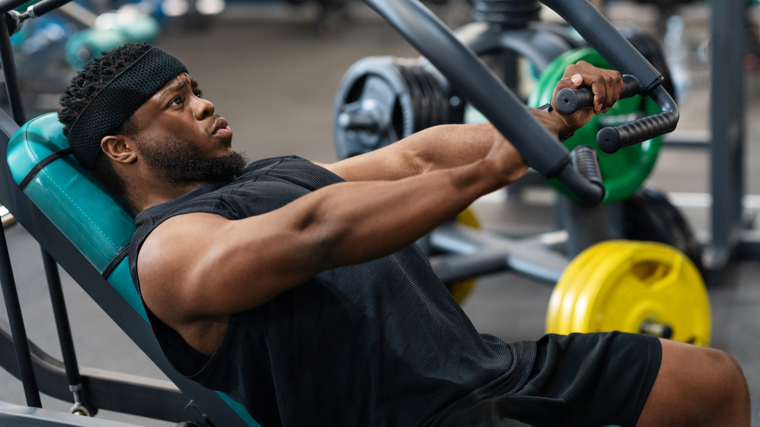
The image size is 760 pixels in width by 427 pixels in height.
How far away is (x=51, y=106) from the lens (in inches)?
207

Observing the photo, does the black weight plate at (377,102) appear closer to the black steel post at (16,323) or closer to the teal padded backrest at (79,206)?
the teal padded backrest at (79,206)

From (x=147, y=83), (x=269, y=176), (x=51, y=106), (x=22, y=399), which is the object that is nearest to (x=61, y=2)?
(x=147, y=83)

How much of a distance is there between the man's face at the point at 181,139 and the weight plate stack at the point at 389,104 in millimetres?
987

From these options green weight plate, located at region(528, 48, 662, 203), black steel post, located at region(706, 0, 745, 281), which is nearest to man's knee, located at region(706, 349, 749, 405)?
green weight plate, located at region(528, 48, 662, 203)

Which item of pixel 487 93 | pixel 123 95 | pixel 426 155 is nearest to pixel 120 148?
pixel 123 95

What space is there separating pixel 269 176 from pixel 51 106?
460 cm

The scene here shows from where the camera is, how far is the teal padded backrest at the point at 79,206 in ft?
4.24

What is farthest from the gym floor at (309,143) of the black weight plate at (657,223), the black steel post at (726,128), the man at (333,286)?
the man at (333,286)

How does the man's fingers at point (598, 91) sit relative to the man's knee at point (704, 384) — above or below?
above

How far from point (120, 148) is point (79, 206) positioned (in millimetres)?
130

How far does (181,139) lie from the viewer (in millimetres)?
1254

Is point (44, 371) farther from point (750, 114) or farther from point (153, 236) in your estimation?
point (750, 114)

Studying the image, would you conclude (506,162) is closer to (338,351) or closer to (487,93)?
(487,93)

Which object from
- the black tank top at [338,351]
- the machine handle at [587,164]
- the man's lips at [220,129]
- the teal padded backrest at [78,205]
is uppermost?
the machine handle at [587,164]
